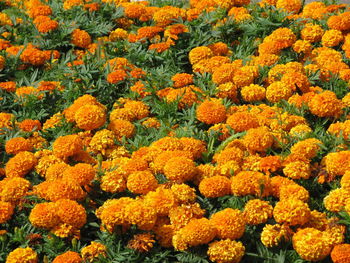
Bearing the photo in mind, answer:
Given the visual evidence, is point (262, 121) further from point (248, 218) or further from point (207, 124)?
point (248, 218)

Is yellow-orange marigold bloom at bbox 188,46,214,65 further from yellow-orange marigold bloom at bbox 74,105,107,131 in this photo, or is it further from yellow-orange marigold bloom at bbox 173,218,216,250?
yellow-orange marigold bloom at bbox 173,218,216,250

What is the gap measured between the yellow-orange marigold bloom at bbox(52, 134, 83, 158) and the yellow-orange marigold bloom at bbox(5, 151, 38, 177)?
0.16m

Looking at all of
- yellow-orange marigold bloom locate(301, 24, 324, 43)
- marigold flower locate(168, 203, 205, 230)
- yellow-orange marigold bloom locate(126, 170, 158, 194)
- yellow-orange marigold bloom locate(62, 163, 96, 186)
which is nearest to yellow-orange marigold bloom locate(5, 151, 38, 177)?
yellow-orange marigold bloom locate(62, 163, 96, 186)

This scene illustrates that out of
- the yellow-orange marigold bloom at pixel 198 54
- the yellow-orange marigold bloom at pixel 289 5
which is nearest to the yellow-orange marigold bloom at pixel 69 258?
the yellow-orange marigold bloom at pixel 198 54

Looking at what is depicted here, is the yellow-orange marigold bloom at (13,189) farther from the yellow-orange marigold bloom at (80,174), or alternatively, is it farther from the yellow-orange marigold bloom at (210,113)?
the yellow-orange marigold bloom at (210,113)

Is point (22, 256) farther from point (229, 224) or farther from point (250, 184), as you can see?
point (250, 184)

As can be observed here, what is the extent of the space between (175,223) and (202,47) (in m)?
2.26

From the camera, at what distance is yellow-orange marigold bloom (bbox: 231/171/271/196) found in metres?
3.95

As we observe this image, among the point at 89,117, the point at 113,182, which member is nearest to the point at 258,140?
the point at 113,182

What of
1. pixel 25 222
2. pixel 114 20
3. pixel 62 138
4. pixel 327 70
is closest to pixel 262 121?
pixel 327 70

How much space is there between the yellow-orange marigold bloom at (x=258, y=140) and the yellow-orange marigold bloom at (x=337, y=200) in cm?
62

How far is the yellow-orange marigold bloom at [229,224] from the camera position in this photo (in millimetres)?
3631

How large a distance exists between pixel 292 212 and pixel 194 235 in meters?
0.56

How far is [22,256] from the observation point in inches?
142
